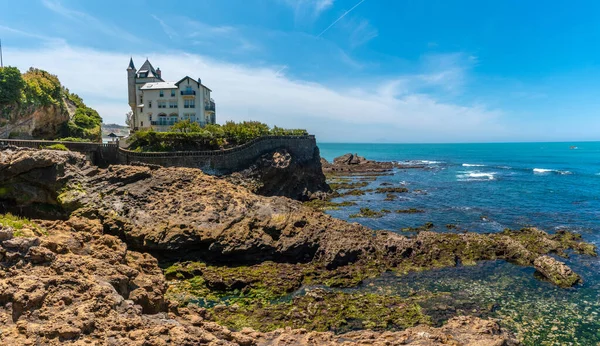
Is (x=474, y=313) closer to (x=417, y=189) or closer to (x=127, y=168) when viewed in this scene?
(x=127, y=168)

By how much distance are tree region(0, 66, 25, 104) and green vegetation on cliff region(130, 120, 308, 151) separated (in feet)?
38.8

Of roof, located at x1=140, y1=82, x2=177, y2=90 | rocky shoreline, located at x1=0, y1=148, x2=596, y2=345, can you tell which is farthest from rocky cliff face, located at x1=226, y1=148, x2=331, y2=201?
roof, located at x1=140, y1=82, x2=177, y2=90

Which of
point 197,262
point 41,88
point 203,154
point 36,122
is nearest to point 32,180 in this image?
point 197,262

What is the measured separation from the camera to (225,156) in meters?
42.8

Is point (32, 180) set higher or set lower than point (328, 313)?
higher

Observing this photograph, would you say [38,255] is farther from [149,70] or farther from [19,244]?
[149,70]

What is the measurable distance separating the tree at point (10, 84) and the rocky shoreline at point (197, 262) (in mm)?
12043

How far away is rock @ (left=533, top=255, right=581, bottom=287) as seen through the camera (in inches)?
888

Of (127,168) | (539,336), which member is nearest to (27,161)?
(127,168)

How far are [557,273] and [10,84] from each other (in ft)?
165

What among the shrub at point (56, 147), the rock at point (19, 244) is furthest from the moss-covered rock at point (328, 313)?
the shrub at point (56, 147)

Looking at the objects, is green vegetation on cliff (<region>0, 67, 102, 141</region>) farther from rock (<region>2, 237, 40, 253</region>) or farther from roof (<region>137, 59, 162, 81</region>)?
rock (<region>2, 237, 40, 253</region>)

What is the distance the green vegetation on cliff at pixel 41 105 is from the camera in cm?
3597

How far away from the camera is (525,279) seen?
23625 millimetres
